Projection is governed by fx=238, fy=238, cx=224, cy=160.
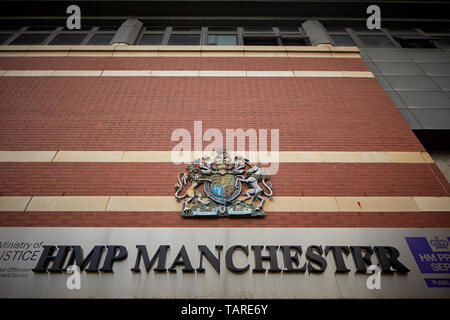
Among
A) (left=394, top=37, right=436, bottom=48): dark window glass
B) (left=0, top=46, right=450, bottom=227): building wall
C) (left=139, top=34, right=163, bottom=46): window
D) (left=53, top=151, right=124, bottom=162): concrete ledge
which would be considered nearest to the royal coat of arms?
(left=0, top=46, right=450, bottom=227): building wall

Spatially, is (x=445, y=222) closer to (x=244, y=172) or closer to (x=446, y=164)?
(x=446, y=164)

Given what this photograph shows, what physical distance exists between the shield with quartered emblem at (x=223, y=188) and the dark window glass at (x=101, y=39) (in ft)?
25.5

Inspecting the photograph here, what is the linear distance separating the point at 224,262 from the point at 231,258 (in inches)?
5.2

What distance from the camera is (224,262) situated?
12.8 feet

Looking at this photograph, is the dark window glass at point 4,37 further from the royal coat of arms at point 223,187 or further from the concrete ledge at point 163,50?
the royal coat of arms at point 223,187

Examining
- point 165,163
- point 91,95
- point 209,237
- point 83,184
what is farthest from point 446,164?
point 91,95

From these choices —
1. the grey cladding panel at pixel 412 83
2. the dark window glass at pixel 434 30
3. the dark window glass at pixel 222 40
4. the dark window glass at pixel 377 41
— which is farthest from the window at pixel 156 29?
the dark window glass at pixel 434 30

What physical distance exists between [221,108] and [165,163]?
2165 millimetres

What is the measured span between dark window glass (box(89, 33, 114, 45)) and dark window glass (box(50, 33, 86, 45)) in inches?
19.4

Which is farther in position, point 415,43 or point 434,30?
point 434,30

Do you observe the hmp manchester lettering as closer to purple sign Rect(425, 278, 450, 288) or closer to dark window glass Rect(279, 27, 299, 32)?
purple sign Rect(425, 278, 450, 288)

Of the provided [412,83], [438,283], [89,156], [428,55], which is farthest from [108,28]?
[438,283]

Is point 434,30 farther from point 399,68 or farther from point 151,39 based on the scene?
point 151,39

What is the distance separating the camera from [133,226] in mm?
4277
